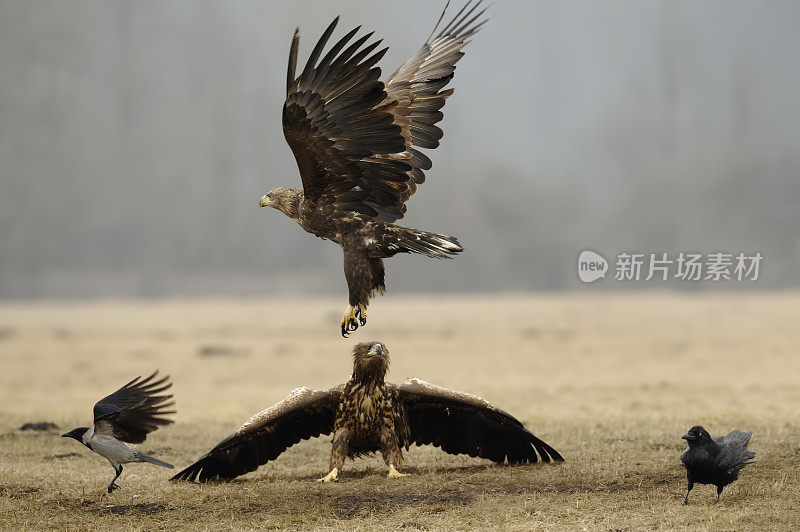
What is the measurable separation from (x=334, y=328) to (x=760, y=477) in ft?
137

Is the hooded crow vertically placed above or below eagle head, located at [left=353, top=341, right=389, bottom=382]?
below

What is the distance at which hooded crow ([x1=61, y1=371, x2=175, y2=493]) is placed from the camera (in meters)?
8.96

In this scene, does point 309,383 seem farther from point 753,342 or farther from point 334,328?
point 334,328

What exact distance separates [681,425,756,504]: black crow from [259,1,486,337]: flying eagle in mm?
2648

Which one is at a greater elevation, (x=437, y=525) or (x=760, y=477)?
(x=760, y=477)

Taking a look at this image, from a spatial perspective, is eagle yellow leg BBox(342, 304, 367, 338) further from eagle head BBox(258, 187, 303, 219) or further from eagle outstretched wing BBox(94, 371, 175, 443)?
eagle outstretched wing BBox(94, 371, 175, 443)

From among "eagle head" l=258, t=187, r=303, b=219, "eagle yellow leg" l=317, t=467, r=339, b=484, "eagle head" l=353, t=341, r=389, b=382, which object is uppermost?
"eagle head" l=258, t=187, r=303, b=219

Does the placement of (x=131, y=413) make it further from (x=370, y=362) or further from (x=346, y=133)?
(x=346, y=133)

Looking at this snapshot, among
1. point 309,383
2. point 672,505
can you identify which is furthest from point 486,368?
point 672,505

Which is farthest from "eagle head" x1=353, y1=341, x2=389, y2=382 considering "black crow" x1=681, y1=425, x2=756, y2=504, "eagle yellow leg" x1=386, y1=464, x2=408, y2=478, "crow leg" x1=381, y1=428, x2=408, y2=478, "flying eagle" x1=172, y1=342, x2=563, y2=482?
"black crow" x1=681, y1=425, x2=756, y2=504

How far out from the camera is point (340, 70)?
8297 millimetres

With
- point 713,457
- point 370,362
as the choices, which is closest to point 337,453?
point 370,362

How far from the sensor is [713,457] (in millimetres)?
7703

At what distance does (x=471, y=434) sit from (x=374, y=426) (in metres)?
1.20
